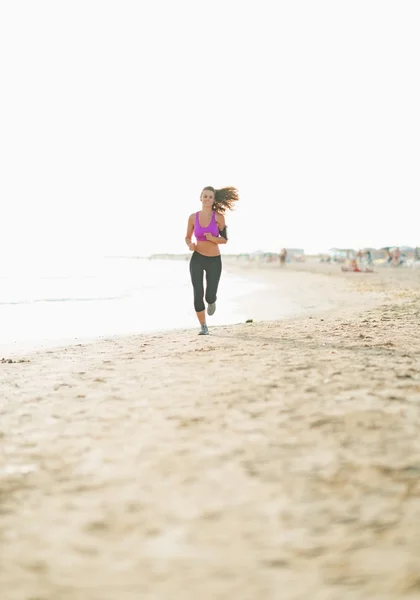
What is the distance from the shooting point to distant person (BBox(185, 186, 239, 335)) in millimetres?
7027

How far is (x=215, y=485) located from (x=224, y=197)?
536 cm

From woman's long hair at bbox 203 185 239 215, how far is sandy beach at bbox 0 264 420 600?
11.2ft

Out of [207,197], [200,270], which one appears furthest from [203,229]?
[200,270]

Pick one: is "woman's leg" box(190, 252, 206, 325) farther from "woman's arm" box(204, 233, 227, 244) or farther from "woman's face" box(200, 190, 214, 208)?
"woman's face" box(200, 190, 214, 208)

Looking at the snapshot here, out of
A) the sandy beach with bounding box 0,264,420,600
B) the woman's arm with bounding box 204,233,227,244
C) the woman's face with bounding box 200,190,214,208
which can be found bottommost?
the sandy beach with bounding box 0,264,420,600

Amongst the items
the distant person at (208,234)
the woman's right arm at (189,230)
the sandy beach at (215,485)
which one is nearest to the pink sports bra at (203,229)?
the distant person at (208,234)

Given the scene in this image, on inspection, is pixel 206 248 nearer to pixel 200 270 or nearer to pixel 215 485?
pixel 200 270

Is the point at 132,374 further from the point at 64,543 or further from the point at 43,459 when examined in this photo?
the point at 64,543

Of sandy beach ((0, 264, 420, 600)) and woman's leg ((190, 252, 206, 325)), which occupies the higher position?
woman's leg ((190, 252, 206, 325))

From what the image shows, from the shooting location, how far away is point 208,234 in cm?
696

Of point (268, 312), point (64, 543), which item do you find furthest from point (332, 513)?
point (268, 312)

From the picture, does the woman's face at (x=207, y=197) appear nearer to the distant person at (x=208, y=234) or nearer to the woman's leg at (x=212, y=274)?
the distant person at (x=208, y=234)

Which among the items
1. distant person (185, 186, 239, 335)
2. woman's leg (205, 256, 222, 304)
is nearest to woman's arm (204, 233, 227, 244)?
distant person (185, 186, 239, 335)

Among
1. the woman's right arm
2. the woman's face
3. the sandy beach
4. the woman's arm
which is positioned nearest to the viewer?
the sandy beach
